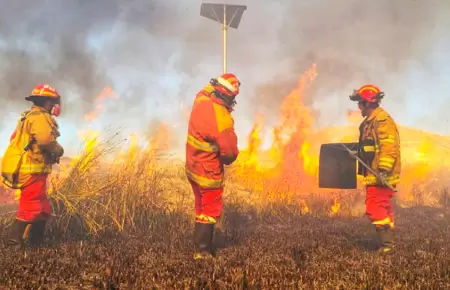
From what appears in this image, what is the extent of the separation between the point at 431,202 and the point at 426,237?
8.83 m

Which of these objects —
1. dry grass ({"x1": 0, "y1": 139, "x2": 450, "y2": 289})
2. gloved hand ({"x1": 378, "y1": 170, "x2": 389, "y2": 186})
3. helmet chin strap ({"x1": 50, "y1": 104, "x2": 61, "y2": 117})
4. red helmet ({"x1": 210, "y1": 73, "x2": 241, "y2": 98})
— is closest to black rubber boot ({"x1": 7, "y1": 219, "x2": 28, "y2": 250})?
dry grass ({"x1": 0, "y1": 139, "x2": 450, "y2": 289})

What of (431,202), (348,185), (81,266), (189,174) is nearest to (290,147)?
(431,202)

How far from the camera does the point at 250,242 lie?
5074mm

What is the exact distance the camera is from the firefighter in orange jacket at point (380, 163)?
484 centimetres

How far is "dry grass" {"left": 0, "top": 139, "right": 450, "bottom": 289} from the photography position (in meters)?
3.07

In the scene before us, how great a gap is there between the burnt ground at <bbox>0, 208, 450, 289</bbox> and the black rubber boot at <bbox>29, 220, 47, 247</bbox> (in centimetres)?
39

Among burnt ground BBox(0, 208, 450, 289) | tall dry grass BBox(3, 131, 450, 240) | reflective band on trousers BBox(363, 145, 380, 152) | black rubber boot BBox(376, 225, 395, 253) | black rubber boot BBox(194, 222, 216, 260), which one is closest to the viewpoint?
burnt ground BBox(0, 208, 450, 289)

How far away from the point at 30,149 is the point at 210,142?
2.38m

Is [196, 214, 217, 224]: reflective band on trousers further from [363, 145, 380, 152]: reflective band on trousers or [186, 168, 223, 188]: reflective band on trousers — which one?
[363, 145, 380, 152]: reflective band on trousers

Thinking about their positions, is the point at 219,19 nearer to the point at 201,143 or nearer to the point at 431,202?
the point at 201,143

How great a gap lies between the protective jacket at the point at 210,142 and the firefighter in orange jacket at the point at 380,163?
6.59ft

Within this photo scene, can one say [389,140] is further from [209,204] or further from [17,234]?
[17,234]

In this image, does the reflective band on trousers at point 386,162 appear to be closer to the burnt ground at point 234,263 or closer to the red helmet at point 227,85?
the burnt ground at point 234,263

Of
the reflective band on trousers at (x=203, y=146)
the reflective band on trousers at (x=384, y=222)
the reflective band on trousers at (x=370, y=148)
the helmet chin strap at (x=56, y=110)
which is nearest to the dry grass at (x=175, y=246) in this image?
the reflective band on trousers at (x=384, y=222)
